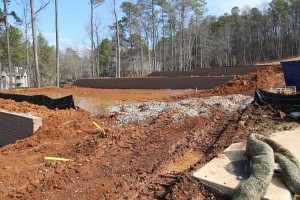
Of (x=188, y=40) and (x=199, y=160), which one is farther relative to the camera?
(x=188, y=40)

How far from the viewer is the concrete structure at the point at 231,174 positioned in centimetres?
412

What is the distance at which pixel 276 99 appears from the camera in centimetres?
955

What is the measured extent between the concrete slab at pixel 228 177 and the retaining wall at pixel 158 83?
13530 millimetres

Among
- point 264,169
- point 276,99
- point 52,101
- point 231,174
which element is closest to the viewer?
point 264,169

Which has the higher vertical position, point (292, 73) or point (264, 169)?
point (292, 73)

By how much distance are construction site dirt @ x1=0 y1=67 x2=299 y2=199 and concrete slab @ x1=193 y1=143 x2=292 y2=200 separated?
13 centimetres

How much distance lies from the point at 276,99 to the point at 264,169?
19.1 ft

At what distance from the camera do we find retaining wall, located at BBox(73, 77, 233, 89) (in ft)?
61.8

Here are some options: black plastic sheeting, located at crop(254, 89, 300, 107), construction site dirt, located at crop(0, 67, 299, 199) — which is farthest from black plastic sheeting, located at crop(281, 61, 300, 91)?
black plastic sheeting, located at crop(254, 89, 300, 107)

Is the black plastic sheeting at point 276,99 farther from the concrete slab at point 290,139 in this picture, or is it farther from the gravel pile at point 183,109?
the concrete slab at point 290,139

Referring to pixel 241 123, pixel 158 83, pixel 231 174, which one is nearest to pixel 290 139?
pixel 241 123

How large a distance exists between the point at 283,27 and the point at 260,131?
176ft

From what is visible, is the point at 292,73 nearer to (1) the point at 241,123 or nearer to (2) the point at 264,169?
(1) the point at 241,123

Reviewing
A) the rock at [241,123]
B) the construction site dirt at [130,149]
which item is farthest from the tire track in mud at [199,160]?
the rock at [241,123]
